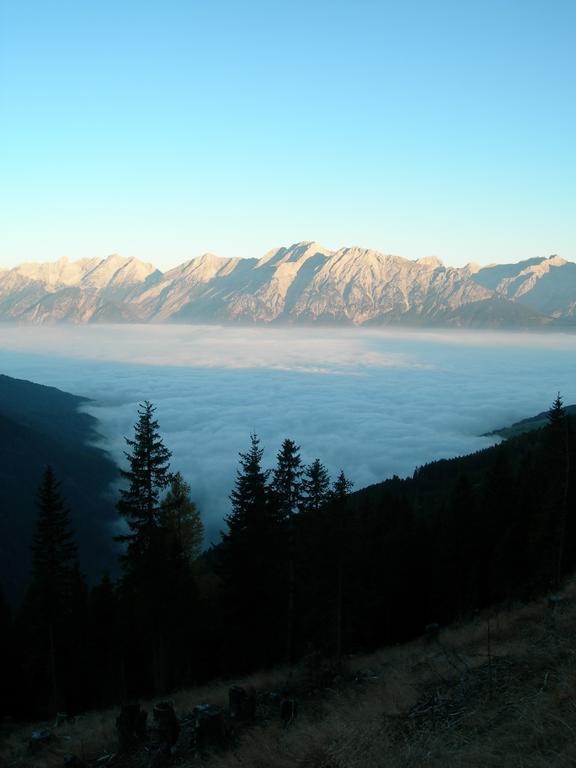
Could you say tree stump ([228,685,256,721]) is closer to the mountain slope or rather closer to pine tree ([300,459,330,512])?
pine tree ([300,459,330,512])

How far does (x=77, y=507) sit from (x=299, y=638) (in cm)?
11168

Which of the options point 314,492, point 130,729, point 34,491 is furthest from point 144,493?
point 34,491

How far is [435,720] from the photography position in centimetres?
1030

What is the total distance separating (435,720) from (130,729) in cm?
725

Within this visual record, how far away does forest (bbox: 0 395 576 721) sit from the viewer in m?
26.3

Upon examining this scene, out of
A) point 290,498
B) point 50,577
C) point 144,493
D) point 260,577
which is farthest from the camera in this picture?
point 50,577

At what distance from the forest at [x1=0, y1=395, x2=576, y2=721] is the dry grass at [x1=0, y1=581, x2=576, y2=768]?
16.1ft

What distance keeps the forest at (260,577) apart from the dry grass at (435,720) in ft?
16.1

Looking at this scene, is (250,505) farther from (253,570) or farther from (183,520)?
(183,520)

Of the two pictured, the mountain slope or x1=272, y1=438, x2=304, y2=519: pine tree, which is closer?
x1=272, y1=438, x2=304, y2=519: pine tree

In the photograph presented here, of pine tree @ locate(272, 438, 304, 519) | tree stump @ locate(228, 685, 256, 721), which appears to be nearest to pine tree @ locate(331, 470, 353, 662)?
pine tree @ locate(272, 438, 304, 519)

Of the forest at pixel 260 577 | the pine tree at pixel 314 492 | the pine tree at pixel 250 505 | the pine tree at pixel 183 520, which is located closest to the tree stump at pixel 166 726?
the forest at pixel 260 577

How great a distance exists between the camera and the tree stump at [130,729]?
12789 millimetres

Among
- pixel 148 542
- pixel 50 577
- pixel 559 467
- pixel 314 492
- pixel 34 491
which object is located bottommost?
pixel 34 491
